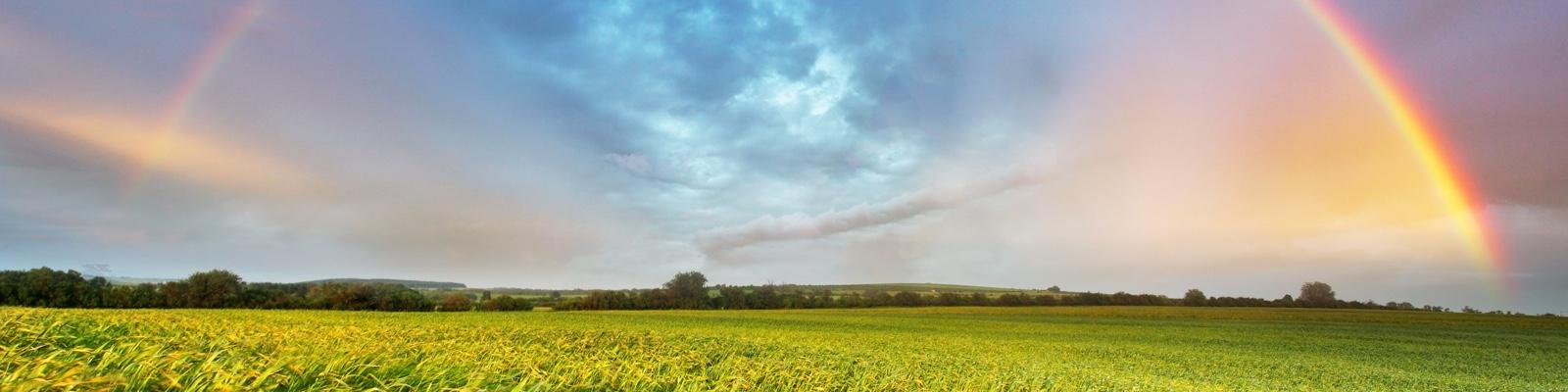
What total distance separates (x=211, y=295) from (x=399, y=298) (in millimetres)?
14980

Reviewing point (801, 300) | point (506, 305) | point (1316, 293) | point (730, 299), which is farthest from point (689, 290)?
point (1316, 293)

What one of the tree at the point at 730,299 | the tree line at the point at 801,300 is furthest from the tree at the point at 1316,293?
the tree at the point at 730,299

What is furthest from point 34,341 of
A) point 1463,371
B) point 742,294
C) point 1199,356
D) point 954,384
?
point 742,294

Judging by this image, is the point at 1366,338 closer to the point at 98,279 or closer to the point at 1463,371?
the point at 1463,371

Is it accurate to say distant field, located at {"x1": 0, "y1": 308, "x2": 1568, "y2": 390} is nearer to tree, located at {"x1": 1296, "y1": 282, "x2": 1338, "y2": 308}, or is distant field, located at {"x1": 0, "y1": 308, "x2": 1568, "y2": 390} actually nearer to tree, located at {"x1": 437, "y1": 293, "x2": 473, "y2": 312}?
tree, located at {"x1": 437, "y1": 293, "x2": 473, "y2": 312}

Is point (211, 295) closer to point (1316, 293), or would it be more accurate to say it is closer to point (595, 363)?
point (595, 363)

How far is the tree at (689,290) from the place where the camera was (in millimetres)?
88419

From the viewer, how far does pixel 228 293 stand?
5984 centimetres

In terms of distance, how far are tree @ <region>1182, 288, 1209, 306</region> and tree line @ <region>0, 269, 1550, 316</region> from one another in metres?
0.14

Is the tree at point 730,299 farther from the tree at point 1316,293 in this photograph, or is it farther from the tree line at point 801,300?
the tree at point 1316,293

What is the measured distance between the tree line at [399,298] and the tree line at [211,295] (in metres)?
0.06

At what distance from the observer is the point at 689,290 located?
9344 cm

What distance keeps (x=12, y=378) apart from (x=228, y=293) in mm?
73428

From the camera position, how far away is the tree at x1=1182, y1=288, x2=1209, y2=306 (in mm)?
107125
